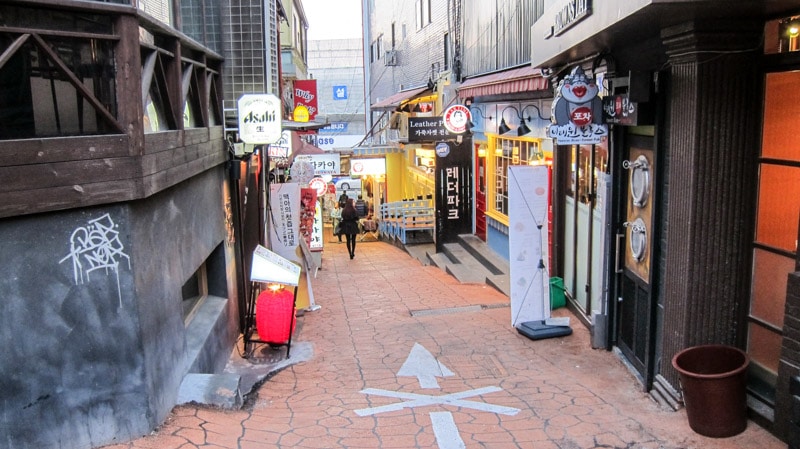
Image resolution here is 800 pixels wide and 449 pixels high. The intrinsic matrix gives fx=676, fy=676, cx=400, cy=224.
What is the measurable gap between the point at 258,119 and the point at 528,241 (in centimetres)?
436

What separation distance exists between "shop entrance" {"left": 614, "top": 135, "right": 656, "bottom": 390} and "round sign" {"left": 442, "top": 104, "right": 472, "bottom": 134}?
9.73 metres

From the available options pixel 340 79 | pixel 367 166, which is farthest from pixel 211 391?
pixel 340 79

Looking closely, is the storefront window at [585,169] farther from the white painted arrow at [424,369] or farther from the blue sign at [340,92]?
the blue sign at [340,92]

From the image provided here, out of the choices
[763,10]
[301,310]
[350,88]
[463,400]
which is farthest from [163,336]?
[350,88]

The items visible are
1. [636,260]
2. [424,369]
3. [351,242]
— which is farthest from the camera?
[351,242]

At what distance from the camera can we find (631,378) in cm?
769

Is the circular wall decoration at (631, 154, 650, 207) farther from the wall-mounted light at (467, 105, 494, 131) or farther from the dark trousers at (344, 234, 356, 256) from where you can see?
the dark trousers at (344, 234, 356, 256)

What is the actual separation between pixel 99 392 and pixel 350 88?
53962mm

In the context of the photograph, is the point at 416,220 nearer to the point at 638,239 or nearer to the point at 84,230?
the point at 638,239

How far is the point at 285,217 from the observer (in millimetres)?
12594

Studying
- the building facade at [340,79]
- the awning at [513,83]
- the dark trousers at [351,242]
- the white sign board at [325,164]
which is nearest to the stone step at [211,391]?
the awning at [513,83]

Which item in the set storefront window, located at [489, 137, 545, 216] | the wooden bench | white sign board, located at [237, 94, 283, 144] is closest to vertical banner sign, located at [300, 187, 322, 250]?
storefront window, located at [489, 137, 545, 216]

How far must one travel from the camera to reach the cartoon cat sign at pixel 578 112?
7.94 m

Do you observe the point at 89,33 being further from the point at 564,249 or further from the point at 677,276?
the point at 564,249
